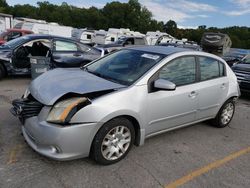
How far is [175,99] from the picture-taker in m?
3.70

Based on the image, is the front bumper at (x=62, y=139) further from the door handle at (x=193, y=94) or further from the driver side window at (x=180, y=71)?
the door handle at (x=193, y=94)

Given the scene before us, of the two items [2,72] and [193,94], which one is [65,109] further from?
[2,72]

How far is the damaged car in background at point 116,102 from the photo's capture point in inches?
112

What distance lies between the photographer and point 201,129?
4.76 metres

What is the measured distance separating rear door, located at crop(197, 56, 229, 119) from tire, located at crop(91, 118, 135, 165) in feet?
5.03

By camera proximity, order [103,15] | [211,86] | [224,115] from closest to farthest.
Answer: [211,86] → [224,115] → [103,15]

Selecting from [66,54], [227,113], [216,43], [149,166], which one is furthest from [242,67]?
[216,43]

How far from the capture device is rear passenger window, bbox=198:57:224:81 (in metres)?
4.25

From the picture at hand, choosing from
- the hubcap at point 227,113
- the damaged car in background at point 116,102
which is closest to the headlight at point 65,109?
the damaged car in background at point 116,102

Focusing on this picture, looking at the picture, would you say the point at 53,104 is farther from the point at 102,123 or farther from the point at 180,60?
the point at 180,60

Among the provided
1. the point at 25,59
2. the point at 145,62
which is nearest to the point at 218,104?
the point at 145,62

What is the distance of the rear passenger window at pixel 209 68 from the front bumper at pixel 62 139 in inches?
89.4

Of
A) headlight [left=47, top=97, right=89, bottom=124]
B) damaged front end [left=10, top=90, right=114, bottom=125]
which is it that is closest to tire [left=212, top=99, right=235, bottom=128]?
damaged front end [left=10, top=90, right=114, bottom=125]

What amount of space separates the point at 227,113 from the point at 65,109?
3421 mm
